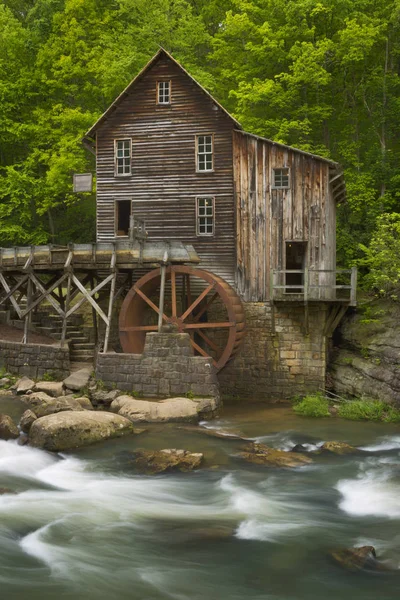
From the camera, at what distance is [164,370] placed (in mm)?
14719

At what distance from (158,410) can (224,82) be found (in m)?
17.6

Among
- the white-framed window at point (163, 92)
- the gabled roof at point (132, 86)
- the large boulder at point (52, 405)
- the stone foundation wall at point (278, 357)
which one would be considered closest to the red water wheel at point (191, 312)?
the stone foundation wall at point (278, 357)

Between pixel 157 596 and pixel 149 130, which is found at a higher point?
pixel 149 130

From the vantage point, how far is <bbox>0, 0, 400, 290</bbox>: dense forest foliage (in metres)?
20.9

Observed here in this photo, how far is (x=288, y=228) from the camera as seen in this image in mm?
16750

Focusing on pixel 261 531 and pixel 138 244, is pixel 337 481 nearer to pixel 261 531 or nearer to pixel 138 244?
pixel 261 531

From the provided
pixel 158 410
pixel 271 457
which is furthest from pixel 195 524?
pixel 158 410

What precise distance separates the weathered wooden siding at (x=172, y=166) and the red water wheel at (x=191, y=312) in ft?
3.35

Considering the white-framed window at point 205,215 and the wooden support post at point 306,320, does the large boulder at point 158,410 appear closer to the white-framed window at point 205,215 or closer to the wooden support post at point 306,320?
the wooden support post at point 306,320

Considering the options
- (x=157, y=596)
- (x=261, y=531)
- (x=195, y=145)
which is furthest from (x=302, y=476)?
(x=195, y=145)

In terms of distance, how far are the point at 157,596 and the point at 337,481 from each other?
4497 millimetres

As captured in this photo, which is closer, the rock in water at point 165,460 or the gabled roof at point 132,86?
the rock in water at point 165,460

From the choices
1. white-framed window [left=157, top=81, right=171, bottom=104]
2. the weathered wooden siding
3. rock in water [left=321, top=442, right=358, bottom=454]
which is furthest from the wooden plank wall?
rock in water [left=321, top=442, right=358, bottom=454]

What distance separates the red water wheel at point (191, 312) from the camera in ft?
51.9
